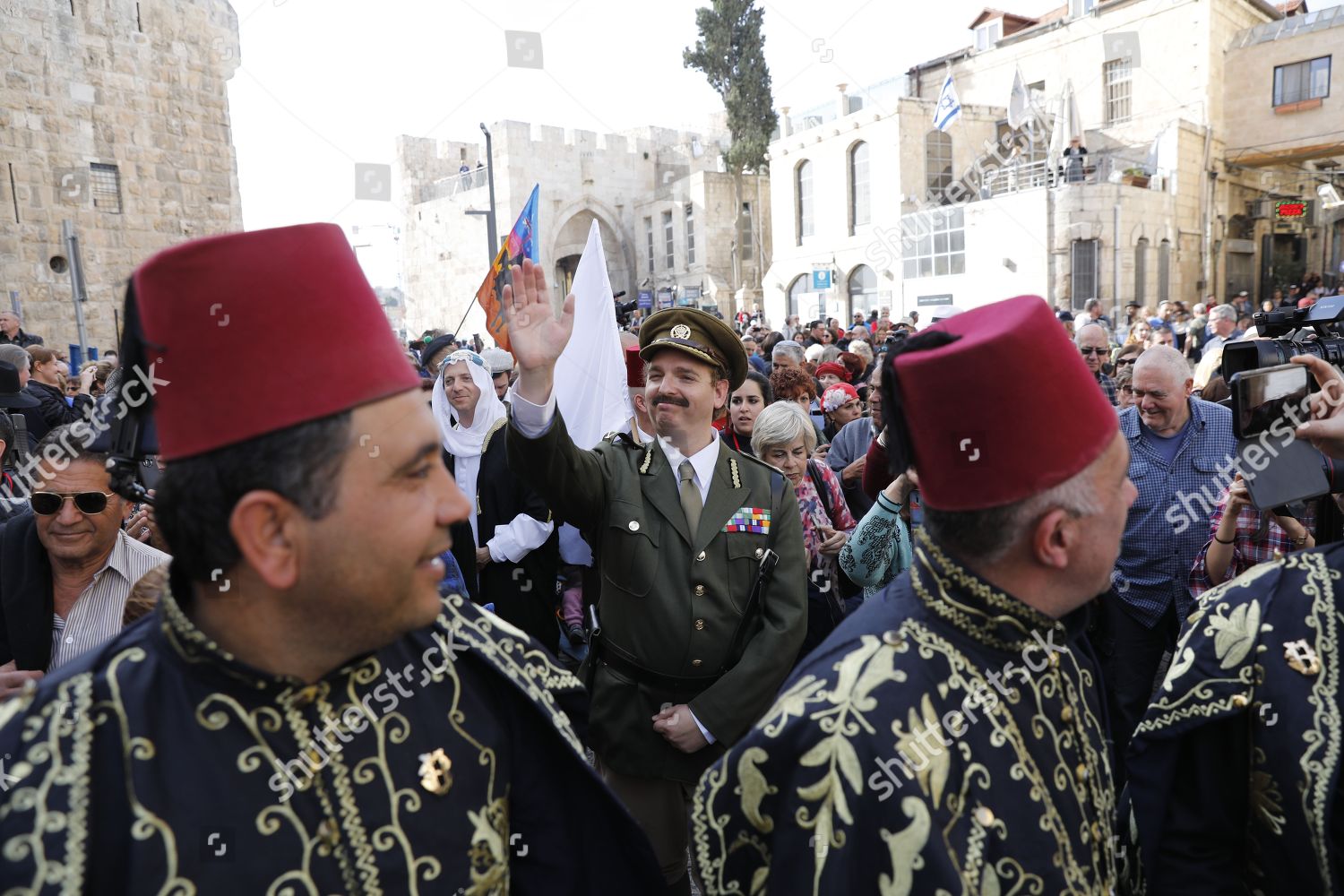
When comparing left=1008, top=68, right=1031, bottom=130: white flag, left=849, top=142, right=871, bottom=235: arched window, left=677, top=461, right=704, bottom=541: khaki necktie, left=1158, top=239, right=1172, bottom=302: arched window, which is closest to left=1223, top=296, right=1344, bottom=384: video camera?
left=677, top=461, right=704, bottom=541: khaki necktie

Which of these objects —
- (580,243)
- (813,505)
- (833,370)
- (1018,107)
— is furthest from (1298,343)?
(580,243)

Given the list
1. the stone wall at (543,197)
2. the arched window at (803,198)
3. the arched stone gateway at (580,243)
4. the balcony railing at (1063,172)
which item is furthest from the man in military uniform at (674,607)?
the arched stone gateway at (580,243)

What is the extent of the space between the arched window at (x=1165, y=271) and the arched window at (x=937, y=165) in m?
6.26

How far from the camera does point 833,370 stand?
24.5ft

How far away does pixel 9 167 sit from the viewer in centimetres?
1245

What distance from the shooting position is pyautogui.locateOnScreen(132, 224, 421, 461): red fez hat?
1.17 m

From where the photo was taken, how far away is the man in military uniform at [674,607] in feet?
8.32

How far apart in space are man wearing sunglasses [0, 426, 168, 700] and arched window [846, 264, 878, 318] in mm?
26245

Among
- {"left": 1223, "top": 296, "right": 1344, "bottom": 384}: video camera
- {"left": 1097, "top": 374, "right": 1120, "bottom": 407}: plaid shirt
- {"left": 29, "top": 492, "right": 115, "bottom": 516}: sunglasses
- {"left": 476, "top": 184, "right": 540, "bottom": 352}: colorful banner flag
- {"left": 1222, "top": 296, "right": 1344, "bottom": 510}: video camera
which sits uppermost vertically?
{"left": 476, "top": 184, "right": 540, "bottom": 352}: colorful banner flag

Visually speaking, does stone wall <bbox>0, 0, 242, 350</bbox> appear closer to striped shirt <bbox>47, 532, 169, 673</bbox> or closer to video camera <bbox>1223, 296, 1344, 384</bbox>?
striped shirt <bbox>47, 532, 169, 673</bbox>

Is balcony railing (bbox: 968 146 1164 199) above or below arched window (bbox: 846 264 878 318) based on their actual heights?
above

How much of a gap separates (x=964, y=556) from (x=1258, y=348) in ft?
3.26

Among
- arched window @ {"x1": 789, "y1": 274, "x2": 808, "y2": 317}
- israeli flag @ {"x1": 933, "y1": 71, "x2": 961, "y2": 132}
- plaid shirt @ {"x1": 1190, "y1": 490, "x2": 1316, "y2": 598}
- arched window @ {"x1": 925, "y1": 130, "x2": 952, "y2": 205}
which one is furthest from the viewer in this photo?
arched window @ {"x1": 789, "y1": 274, "x2": 808, "y2": 317}

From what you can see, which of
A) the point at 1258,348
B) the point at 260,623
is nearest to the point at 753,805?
the point at 260,623
